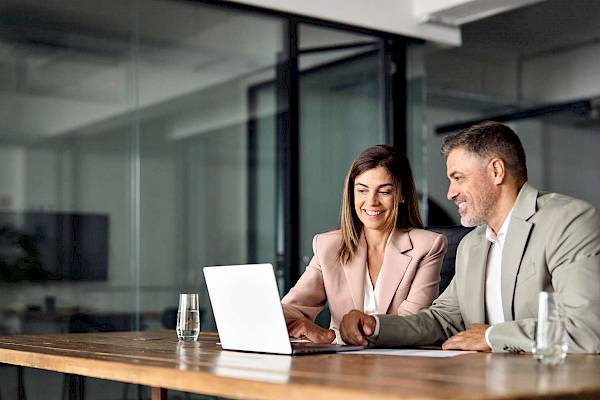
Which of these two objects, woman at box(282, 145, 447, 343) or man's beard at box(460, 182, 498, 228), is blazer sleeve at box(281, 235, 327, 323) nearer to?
woman at box(282, 145, 447, 343)

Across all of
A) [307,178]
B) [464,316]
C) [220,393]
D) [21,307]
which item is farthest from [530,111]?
[220,393]

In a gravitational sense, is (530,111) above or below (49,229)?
above

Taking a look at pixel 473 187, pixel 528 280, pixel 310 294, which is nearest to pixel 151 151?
pixel 310 294

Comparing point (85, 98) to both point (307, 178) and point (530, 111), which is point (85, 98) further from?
point (530, 111)

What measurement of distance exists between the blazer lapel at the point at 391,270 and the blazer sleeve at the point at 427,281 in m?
0.05

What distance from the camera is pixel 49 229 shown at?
15.2 feet

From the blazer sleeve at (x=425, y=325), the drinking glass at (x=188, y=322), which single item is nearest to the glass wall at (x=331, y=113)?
the drinking glass at (x=188, y=322)

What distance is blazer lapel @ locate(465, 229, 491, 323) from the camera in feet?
8.96

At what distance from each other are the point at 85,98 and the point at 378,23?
1.96 m

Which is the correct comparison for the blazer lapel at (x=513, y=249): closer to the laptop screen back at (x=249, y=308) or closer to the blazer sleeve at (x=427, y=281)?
the blazer sleeve at (x=427, y=281)

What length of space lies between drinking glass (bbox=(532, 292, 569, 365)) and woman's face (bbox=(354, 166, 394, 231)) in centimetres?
131

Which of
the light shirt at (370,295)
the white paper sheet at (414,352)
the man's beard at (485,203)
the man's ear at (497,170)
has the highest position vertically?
the man's ear at (497,170)

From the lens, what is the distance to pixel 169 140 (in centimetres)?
507

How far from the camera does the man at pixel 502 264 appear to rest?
92.8 inches
